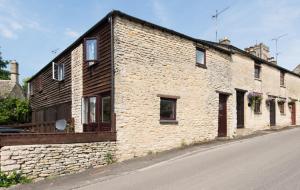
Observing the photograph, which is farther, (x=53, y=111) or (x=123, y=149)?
(x=53, y=111)

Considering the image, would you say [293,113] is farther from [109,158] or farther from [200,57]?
[109,158]

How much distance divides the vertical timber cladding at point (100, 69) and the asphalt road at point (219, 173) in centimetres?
399

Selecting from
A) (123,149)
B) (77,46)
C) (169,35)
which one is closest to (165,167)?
(123,149)

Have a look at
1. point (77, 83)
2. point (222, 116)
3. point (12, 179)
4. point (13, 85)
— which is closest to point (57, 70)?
point (77, 83)

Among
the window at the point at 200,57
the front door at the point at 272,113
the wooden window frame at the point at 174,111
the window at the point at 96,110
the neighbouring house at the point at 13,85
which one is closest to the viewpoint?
the window at the point at 96,110

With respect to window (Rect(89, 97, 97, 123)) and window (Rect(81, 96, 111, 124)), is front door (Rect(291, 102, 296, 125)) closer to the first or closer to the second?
window (Rect(81, 96, 111, 124))

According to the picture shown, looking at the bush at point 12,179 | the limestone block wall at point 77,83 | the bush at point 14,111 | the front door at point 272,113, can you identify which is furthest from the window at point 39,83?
the front door at point 272,113

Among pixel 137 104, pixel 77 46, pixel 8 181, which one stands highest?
pixel 77 46

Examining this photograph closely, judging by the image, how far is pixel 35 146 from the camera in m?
11.5

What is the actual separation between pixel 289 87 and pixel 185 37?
16.3 metres

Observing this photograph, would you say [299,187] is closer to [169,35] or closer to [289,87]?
[169,35]

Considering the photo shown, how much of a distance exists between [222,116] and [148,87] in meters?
6.38

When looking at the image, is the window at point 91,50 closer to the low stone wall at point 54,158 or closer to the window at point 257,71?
the low stone wall at point 54,158

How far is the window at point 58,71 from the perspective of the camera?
2084 cm
